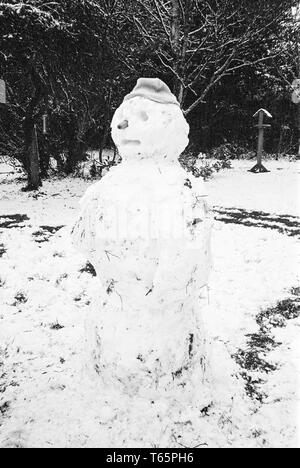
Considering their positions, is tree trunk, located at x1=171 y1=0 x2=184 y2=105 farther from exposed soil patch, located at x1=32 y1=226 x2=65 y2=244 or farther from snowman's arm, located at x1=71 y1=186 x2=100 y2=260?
snowman's arm, located at x1=71 y1=186 x2=100 y2=260

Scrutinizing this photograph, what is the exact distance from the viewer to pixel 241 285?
206 inches

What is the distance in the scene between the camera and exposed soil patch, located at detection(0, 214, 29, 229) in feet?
27.4

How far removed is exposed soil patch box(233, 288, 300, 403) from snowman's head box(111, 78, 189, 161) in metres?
A: 2.08

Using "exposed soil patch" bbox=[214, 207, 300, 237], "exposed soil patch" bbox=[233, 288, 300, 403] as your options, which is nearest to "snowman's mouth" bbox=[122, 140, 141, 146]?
"exposed soil patch" bbox=[233, 288, 300, 403]

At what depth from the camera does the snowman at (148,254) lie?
2.49 metres

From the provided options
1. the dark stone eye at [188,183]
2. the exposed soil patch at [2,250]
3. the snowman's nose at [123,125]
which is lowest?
the exposed soil patch at [2,250]

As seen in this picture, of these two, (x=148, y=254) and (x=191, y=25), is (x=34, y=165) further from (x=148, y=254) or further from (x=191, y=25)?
(x=148, y=254)

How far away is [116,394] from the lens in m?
2.86

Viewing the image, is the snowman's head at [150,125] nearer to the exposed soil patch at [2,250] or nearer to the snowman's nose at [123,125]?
the snowman's nose at [123,125]

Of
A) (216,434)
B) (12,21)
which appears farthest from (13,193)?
(216,434)

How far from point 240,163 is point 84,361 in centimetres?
1765

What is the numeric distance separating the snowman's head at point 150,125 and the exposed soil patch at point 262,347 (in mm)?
2080

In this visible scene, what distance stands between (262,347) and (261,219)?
564 cm

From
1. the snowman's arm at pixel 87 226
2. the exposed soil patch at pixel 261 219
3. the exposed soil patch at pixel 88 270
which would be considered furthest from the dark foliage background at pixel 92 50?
the snowman's arm at pixel 87 226
